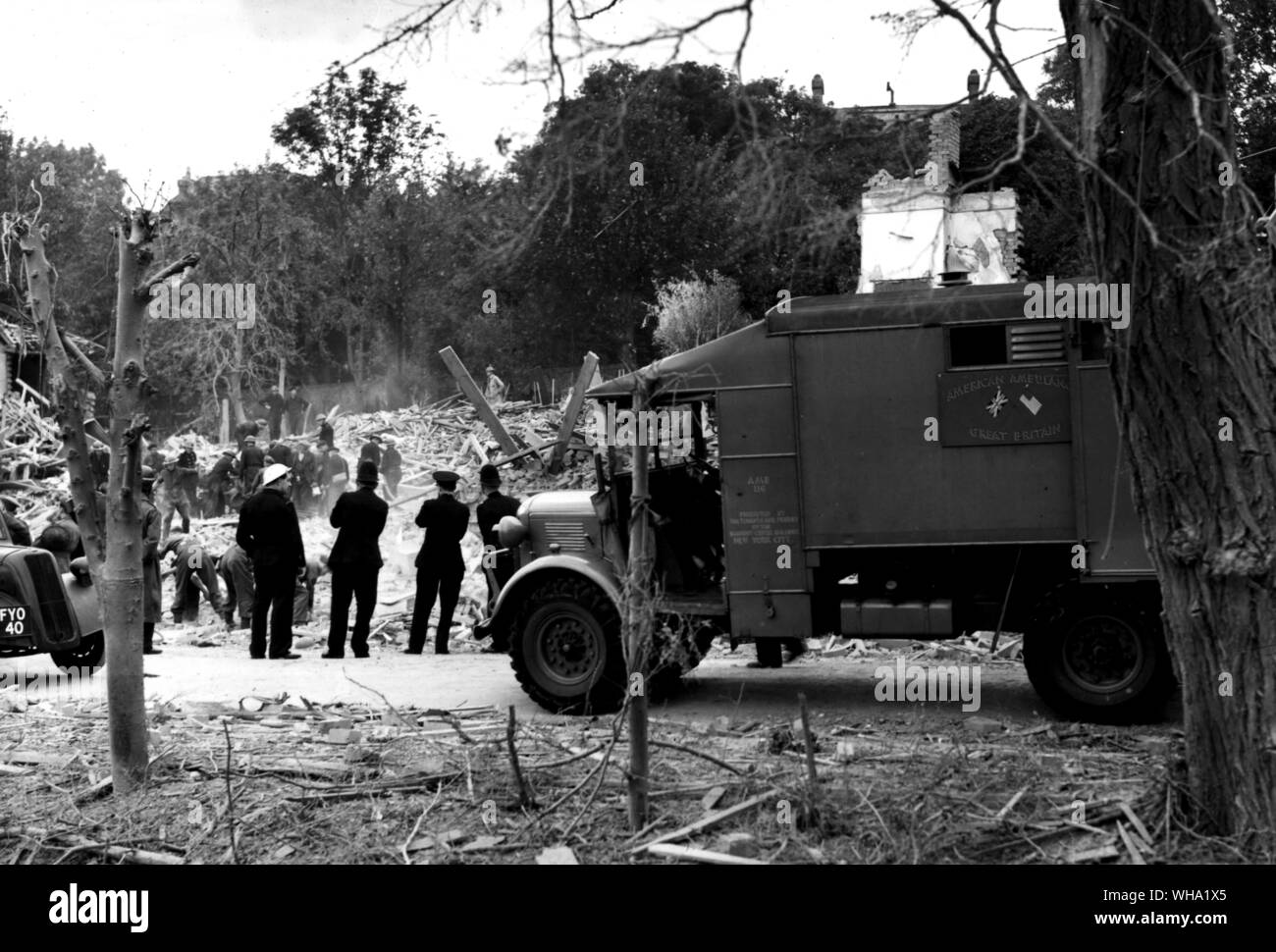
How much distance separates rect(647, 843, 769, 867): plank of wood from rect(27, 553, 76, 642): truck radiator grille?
7073mm

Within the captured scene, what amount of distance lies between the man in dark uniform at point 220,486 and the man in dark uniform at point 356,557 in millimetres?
12298

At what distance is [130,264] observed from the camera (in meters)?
6.80

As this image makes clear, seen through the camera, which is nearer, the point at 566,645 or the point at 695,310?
the point at 566,645

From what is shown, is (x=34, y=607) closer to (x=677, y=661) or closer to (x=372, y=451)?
(x=677, y=661)

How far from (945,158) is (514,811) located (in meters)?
4.38

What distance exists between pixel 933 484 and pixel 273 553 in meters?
6.86

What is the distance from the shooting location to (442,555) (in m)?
13.7

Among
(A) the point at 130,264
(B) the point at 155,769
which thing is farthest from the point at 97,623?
(A) the point at 130,264

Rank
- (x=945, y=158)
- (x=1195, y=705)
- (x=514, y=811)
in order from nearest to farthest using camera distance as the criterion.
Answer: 1. (x=1195, y=705)
2. (x=514, y=811)
3. (x=945, y=158)

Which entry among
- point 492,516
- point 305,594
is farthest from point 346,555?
point 305,594

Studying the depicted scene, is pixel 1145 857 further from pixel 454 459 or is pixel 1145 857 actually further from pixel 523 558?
pixel 454 459

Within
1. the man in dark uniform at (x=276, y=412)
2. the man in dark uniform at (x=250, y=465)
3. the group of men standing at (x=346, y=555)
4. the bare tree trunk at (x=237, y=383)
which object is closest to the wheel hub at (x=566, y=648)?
the group of men standing at (x=346, y=555)

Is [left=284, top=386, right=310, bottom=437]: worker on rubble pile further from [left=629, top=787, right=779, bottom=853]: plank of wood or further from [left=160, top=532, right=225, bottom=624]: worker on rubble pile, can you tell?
[left=629, top=787, right=779, bottom=853]: plank of wood

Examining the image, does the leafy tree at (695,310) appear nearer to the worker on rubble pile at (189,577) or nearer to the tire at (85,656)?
the worker on rubble pile at (189,577)
